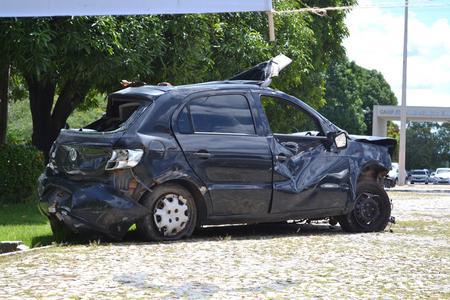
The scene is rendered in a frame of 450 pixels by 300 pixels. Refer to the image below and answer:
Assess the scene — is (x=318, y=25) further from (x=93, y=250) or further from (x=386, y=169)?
(x=93, y=250)

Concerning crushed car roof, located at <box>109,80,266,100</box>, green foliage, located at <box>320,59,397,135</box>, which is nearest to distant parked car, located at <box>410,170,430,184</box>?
green foliage, located at <box>320,59,397,135</box>

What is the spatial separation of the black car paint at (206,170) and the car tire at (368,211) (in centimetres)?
A: 21

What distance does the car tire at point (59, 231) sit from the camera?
340 inches

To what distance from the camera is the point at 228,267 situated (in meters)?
6.77

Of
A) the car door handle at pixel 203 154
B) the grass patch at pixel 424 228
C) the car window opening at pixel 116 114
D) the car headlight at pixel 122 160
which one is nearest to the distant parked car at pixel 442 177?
the grass patch at pixel 424 228

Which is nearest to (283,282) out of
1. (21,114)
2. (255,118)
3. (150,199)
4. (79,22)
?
(150,199)

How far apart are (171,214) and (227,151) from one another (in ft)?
3.19

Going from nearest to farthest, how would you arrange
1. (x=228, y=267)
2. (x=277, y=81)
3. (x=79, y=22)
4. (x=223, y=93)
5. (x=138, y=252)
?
(x=228, y=267)
(x=138, y=252)
(x=223, y=93)
(x=79, y=22)
(x=277, y=81)

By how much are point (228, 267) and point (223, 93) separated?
2.95 m

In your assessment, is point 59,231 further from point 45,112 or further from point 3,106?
point 45,112

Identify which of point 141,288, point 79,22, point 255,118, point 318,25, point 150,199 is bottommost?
point 141,288

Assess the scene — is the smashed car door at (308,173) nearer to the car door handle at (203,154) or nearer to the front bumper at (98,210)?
the car door handle at (203,154)

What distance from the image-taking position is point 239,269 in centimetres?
667

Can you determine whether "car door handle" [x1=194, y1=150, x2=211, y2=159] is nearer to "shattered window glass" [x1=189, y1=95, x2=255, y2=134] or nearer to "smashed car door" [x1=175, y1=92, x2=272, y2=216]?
"smashed car door" [x1=175, y1=92, x2=272, y2=216]
